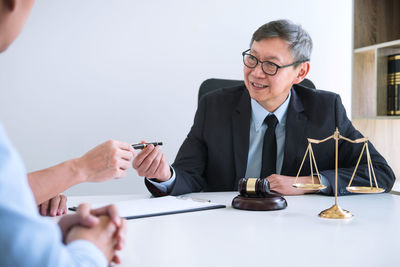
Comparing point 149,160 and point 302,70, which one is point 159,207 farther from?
point 302,70

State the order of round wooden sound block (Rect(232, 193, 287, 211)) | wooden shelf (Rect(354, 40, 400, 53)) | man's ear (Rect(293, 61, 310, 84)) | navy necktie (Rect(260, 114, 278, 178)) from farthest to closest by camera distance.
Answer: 1. wooden shelf (Rect(354, 40, 400, 53))
2. man's ear (Rect(293, 61, 310, 84))
3. navy necktie (Rect(260, 114, 278, 178))
4. round wooden sound block (Rect(232, 193, 287, 211))

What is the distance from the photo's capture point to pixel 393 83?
2762 millimetres

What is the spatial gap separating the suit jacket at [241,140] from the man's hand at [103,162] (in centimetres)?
60

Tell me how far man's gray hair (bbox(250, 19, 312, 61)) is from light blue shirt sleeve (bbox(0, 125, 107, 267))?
6.28 ft

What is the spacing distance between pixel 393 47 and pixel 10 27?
2.60m

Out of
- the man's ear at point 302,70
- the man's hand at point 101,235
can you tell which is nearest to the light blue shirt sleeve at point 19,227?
the man's hand at point 101,235

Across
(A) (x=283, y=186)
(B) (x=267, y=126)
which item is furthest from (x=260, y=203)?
(B) (x=267, y=126)

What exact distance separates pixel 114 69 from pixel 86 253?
290 centimetres

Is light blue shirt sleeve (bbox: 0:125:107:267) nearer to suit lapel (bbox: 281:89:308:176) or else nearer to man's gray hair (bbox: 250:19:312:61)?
suit lapel (bbox: 281:89:308:176)

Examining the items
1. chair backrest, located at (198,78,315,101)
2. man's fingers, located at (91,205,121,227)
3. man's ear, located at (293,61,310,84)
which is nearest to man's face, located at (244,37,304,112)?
man's ear, located at (293,61,310,84)

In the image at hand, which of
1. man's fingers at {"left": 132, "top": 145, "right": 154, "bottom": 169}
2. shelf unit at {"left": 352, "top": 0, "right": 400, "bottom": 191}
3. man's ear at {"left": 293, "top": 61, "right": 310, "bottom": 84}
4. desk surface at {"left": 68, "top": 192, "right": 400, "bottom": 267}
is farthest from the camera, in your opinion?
shelf unit at {"left": 352, "top": 0, "right": 400, "bottom": 191}

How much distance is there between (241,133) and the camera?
2.32m

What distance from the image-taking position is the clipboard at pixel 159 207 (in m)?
1.46

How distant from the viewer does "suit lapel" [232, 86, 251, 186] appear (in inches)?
89.6
